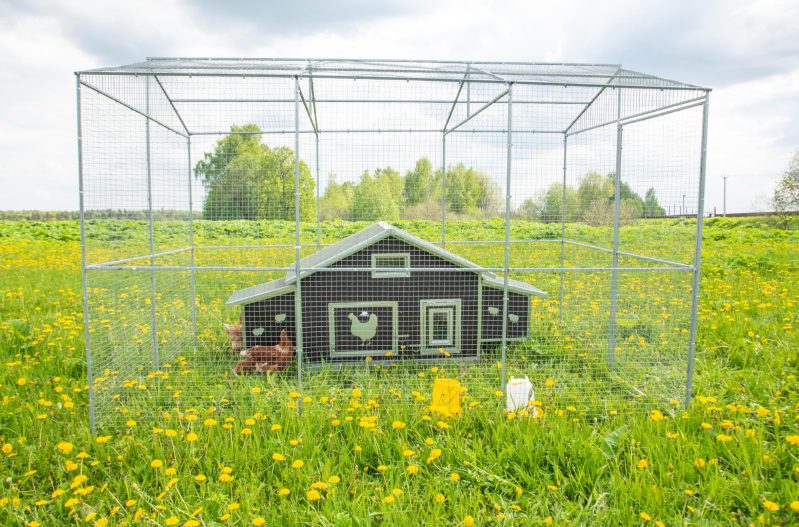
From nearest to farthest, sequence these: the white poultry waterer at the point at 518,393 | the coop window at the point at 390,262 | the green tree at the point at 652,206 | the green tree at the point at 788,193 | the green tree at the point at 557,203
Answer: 1. the white poultry waterer at the point at 518,393
2. the green tree at the point at 652,206
3. the coop window at the point at 390,262
4. the green tree at the point at 557,203
5. the green tree at the point at 788,193

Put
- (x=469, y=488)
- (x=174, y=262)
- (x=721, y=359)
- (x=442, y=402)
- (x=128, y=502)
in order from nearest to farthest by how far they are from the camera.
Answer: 1. (x=128, y=502)
2. (x=469, y=488)
3. (x=442, y=402)
4. (x=721, y=359)
5. (x=174, y=262)

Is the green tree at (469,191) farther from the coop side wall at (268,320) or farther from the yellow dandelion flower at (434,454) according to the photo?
the yellow dandelion flower at (434,454)

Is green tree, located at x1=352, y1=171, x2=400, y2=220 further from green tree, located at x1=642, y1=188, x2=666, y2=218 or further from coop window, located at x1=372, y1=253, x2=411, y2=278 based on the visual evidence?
green tree, located at x1=642, y1=188, x2=666, y2=218

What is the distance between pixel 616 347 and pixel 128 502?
452 cm

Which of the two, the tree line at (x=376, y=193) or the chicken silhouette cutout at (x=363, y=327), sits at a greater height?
the tree line at (x=376, y=193)

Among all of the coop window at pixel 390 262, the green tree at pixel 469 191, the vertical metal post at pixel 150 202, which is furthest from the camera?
the green tree at pixel 469 191

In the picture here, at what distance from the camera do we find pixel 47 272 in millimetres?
9367

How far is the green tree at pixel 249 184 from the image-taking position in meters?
5.07

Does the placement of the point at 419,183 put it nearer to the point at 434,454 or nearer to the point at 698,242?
the point at 698,242

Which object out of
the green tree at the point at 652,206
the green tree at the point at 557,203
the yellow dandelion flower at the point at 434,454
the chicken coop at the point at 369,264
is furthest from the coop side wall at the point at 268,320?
the green tree at the point at 652,206

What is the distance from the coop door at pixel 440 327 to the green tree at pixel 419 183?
6.20 ft

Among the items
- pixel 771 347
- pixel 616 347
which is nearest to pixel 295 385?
pixel 616 347

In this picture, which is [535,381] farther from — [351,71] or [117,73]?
[117,73]

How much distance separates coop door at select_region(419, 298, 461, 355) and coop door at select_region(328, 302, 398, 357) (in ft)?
0.99
